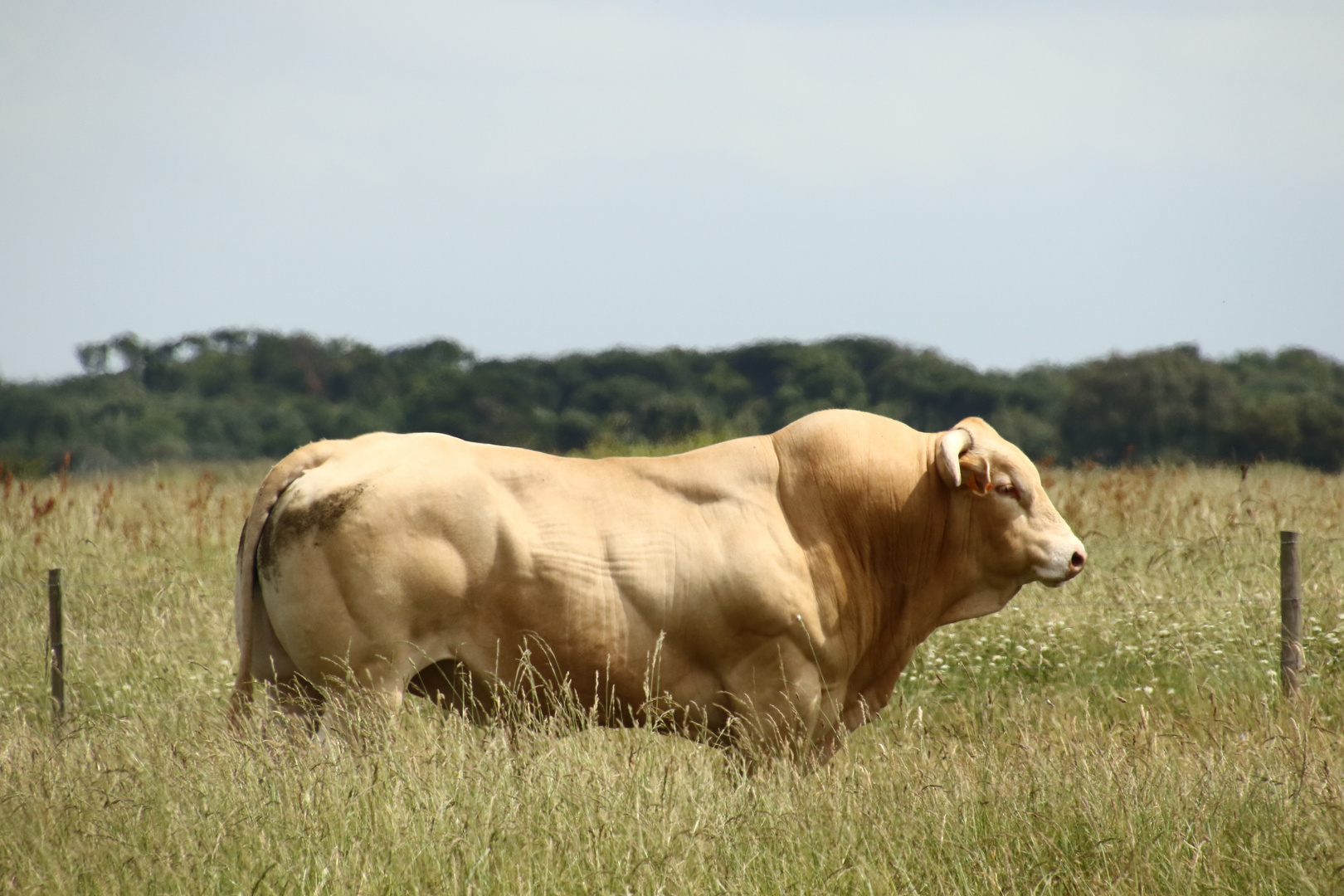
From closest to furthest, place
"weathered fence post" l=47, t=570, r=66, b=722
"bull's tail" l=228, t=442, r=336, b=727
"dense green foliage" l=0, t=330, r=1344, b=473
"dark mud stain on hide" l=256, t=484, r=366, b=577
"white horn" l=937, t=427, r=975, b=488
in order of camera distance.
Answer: "dark mud stain on hide" l=256, t=484, r=366, b=577
"bull's tail" l=228, t=442, r=336, b=727
"white horn" l=937, t=427, r=975, b=488
"weathered fence post" l=47, t=570, r=66, b=722
"dense green foliage" l=0, t=330, r=1344, b=473

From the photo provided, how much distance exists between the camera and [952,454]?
5.06m

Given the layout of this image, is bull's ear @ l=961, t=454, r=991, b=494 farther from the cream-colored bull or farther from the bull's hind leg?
the bull's hind leg

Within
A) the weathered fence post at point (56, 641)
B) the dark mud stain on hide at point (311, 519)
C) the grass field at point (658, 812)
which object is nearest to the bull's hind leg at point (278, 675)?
the grass field at point (658, 812)

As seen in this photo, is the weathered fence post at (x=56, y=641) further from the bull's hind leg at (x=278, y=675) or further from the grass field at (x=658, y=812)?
the bull's hind leg at (x=278, y=675)

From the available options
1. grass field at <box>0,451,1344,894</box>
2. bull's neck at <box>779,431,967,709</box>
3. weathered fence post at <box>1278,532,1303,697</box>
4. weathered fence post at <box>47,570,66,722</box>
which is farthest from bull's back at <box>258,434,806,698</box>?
weathered fence post at <box>1278,532,1303,697</box>

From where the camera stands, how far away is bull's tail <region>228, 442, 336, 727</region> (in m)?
4.73

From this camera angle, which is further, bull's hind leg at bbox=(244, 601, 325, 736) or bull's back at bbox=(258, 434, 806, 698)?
bull's hind leg at bbox=(244, 601, 325, 736)

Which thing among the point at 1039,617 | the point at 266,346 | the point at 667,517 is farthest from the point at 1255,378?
the point at 667,517

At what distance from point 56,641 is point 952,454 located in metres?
4.81

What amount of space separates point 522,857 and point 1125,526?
846cm

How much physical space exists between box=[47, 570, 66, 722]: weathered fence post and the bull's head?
4.65 m

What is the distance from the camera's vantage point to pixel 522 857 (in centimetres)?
373

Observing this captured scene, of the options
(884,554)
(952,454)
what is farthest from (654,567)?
(952,454)

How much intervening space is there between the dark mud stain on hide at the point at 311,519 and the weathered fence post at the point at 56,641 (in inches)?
107
